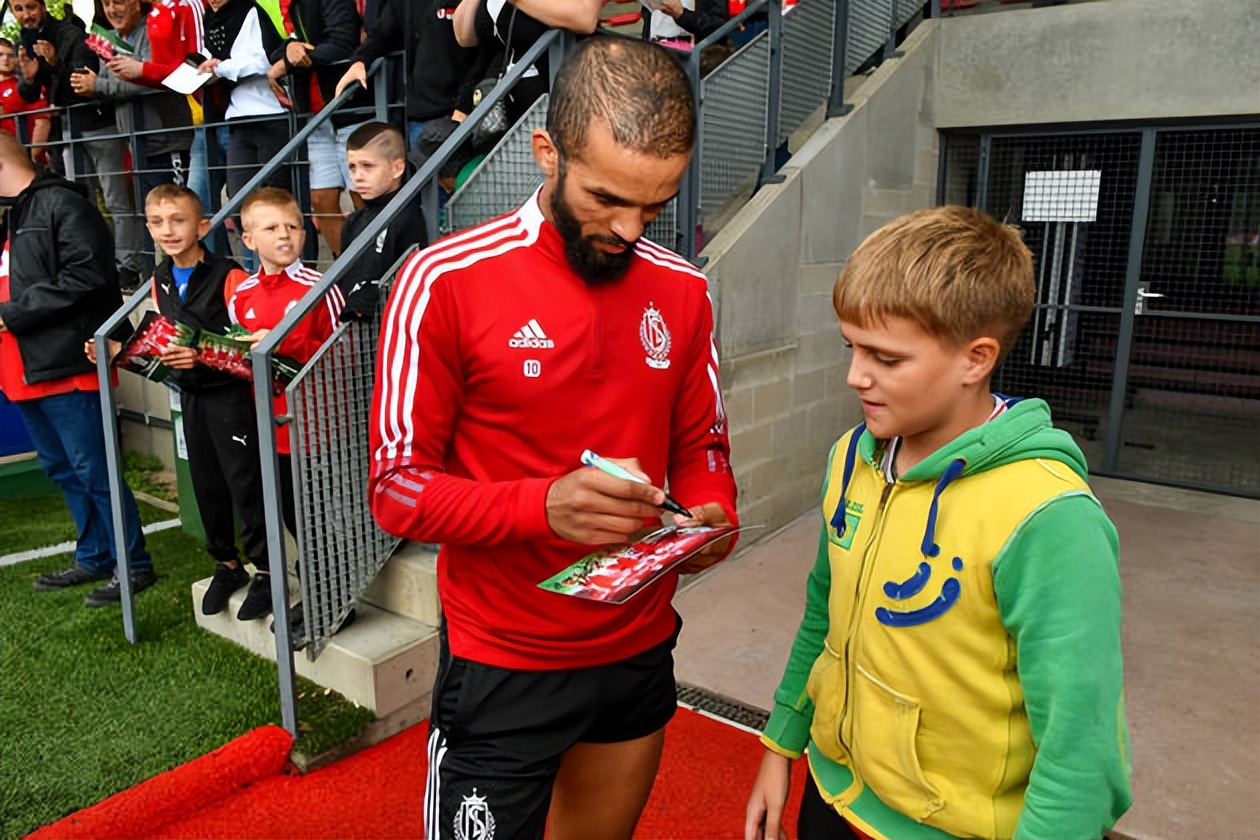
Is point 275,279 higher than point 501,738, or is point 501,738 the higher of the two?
point 275,279

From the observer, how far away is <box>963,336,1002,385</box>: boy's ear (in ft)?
4.40

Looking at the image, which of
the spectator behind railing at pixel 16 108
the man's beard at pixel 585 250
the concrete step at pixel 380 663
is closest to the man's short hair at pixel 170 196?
the concrete step at pixel 380 663

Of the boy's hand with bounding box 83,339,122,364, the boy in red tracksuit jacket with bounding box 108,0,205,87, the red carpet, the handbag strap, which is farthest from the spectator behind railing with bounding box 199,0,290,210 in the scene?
the red carpet

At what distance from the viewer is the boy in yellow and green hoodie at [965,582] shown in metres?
1.20

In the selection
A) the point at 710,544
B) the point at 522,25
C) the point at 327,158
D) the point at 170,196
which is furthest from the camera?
the point at 327,158

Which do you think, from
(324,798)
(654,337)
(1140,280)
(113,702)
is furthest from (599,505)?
(1140,280)

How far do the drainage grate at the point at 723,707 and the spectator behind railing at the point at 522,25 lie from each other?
246 centimetres

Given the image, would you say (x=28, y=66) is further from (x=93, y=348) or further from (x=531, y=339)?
(x=531, y=339)

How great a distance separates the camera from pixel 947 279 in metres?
1.31

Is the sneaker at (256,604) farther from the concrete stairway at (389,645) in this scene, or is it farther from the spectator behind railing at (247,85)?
the spectator behind railing at (247,85)

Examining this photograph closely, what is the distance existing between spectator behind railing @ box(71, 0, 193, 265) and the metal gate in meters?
5.38

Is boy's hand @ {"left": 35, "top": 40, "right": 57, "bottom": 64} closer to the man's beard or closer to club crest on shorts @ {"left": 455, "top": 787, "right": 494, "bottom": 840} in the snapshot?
the man's beard

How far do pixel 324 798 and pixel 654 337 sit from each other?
2.12 meters

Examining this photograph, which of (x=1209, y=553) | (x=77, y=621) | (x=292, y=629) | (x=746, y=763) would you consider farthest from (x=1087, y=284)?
(x=77, y=621)
